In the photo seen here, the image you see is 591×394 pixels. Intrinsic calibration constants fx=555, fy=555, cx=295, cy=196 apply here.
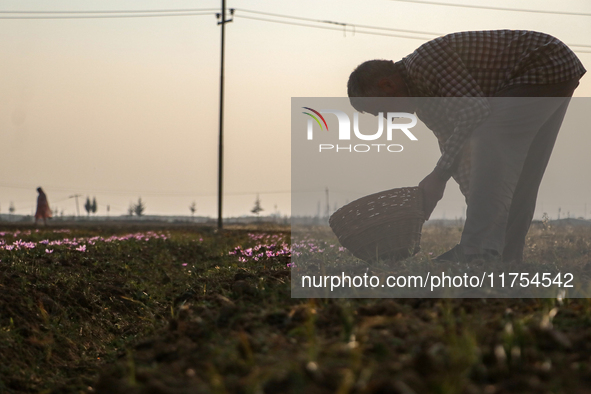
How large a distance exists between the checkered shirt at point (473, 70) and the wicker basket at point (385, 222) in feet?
1.29

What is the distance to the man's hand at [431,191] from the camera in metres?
4.27

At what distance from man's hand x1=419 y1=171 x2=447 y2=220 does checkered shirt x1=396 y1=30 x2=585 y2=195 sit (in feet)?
0.49

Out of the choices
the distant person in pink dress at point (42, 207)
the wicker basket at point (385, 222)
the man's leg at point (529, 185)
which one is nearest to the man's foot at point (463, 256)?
the wicker basket at point (385, 222)

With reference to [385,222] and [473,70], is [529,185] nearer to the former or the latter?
[473,70]

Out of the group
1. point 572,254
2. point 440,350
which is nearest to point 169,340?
point 440,350

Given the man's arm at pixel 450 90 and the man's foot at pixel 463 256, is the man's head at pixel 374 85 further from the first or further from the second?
the man's foot at pixel 463 256

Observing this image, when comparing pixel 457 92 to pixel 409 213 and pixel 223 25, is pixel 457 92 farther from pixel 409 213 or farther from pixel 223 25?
pixel 223 25

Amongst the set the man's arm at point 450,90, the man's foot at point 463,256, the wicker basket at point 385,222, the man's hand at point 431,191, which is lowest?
the man's foot at point 463,256

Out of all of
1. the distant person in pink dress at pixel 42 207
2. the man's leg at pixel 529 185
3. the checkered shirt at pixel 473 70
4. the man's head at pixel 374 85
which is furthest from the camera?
the distant person in pink dress at pixel 42 207

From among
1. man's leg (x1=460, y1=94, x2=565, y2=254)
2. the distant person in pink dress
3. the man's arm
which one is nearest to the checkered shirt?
the man's arm

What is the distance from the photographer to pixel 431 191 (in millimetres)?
4309

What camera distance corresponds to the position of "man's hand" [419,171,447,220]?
4266 mm

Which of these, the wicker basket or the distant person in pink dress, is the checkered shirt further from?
the distant person in pink dress

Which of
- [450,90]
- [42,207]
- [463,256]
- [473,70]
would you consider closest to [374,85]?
[450,90]
